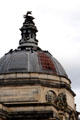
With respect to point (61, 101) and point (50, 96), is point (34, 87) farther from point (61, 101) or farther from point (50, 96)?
point (61, 101)

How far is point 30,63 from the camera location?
77125mm

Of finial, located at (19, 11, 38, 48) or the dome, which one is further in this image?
finial, located at (19, 11, 38, 48)

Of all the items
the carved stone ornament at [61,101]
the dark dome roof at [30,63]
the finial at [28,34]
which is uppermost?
the finial at [28,34]

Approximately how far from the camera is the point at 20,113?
68.6 meters

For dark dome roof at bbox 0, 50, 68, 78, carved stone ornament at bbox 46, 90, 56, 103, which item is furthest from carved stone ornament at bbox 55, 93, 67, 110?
dark dome roof at bbox 0, 50, 68, 78

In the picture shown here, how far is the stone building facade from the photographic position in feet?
224

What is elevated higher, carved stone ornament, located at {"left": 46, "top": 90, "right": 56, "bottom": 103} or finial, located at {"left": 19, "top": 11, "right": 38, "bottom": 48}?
finial, located at {"left": 19, "top": 11, "right": 38, "bottom": 48}

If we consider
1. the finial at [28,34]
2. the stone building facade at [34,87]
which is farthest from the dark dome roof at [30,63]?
the finial at [28,34]

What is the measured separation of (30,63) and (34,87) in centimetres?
500

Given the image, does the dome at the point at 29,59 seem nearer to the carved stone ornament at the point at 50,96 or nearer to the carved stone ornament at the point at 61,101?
the carved stone ornament at the point at 50,96

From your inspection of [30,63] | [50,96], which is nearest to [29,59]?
[30,63]

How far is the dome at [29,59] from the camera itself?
3019 inches

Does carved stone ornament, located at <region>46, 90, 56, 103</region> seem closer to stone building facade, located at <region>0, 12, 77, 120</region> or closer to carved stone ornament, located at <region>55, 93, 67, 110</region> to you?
stone building facade, located at <region>0, 12, 77, 120</region>

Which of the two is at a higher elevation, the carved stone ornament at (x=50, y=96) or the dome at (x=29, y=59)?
the dome at (x=29, y=59)
